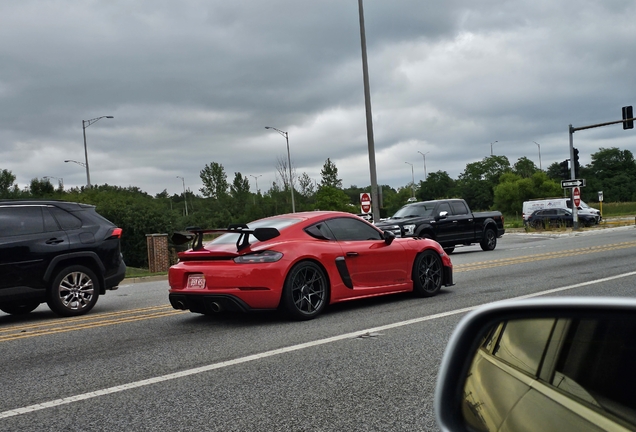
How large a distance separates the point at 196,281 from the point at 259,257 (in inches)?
34.6

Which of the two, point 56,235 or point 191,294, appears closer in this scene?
point 191,294

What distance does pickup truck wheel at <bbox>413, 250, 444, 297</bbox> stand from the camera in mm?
9953

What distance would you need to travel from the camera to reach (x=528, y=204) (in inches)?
2249

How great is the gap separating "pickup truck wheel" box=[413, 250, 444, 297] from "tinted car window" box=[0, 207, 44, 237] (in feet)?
19.0

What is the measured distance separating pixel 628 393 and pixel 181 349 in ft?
19.4

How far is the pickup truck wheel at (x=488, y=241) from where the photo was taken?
2375 centimetres

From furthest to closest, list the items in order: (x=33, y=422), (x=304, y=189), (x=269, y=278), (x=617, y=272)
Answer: (x=304, y=189) < (x=617, y=272) < (x=269, y=278) < (x=33, y=422)

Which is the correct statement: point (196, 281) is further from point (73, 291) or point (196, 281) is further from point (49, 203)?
point (49, 203)

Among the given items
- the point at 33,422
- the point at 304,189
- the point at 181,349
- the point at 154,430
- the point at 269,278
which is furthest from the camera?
the point at 304,189

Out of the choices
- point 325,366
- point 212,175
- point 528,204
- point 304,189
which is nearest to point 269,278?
point 325,366

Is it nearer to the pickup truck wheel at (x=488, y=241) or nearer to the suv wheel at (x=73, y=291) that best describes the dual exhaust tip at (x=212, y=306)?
the suv wheel at (x=73, y=291)

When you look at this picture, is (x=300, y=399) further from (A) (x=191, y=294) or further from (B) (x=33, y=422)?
(A) (x=191, y=294)

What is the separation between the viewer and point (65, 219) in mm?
10453

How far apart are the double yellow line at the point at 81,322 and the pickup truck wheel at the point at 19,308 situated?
0.85m
